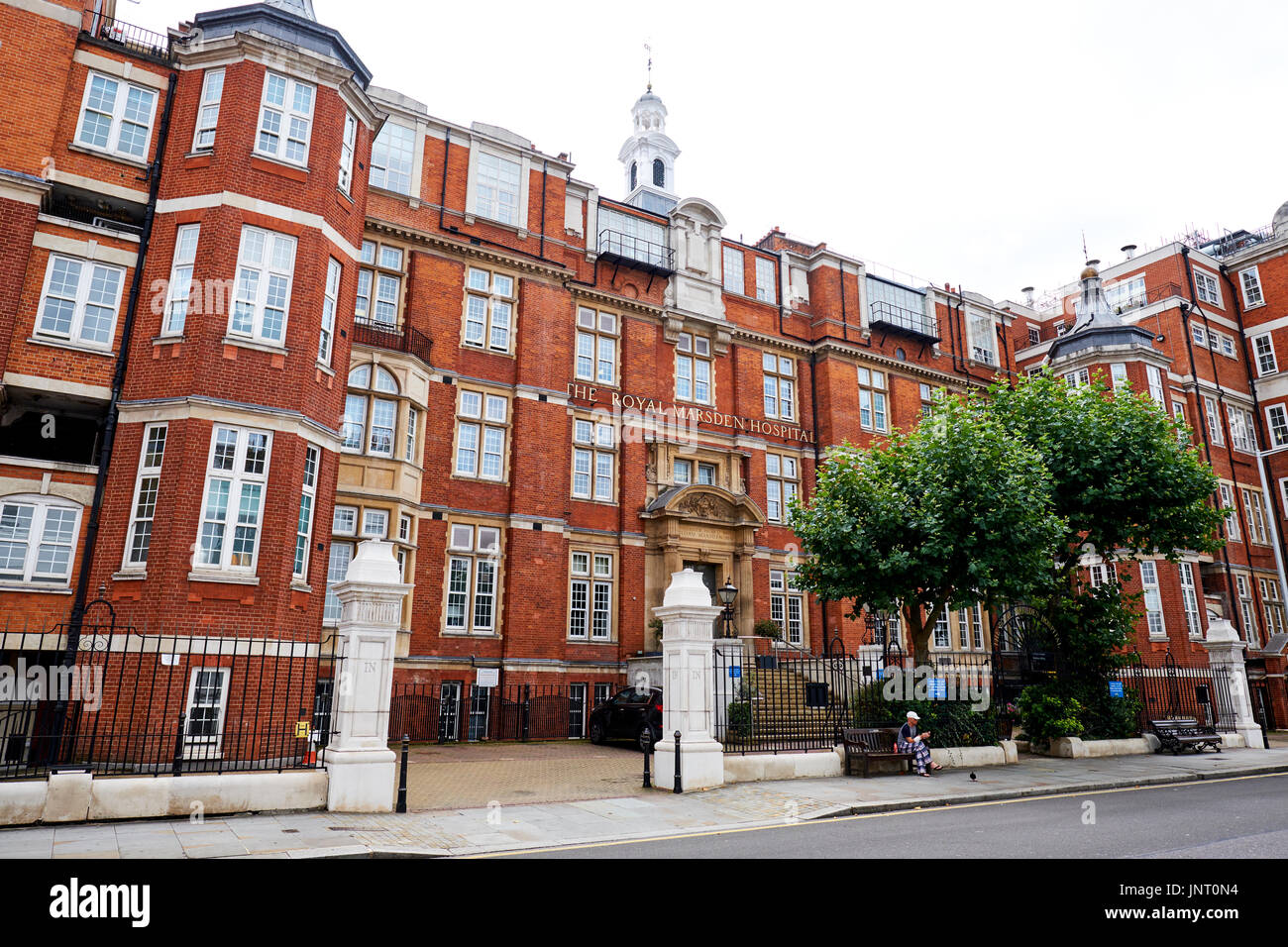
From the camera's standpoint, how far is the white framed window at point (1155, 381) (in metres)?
35.3

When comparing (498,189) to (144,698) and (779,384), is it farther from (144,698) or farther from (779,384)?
(144,698)

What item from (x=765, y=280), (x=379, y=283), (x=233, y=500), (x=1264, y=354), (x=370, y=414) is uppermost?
(x=765, y=280)

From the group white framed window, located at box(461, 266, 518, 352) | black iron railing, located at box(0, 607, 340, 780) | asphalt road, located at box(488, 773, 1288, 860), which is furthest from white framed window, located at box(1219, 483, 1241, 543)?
black iron railing, located at box(0, 607, 340, 780)

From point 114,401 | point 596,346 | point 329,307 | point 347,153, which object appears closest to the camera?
point 114,401

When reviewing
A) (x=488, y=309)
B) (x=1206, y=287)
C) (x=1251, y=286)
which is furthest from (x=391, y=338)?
(x=1251, y=286)

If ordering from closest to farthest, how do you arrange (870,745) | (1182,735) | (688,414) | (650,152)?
(870,745)
(1182,735)
(688,414)
(650,152)

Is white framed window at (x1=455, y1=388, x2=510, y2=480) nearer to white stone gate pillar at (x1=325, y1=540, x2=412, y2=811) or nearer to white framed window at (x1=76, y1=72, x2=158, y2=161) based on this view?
white framed window at (x1=76, y1=72, x2=158, y2=161)

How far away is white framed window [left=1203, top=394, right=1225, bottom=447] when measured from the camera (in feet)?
124

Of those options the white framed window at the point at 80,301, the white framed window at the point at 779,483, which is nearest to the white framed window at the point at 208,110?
the white framed window at the point at 80,301

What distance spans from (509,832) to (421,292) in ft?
61.3

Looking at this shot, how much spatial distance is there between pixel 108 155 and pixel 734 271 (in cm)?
2151

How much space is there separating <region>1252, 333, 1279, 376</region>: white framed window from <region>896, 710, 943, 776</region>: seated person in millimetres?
35578

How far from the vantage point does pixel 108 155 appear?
18.3 meters

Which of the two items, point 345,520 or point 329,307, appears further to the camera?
point 345,520
